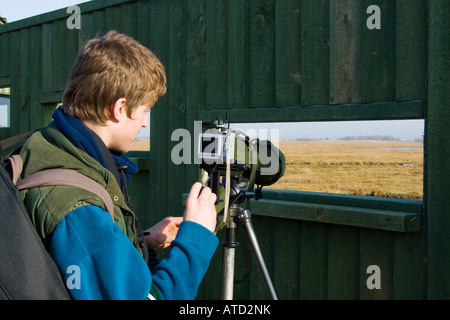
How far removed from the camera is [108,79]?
1496 millimetres

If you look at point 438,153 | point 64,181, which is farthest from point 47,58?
point 64,181

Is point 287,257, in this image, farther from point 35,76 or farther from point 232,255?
point 35,76

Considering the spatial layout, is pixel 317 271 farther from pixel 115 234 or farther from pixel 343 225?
pixel 115 234

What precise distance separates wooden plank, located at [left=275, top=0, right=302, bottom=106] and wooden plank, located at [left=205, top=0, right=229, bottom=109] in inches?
18.0

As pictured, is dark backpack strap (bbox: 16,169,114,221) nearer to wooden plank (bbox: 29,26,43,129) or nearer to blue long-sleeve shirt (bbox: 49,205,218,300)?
blue long-sleeve shirt (bbox: 49,205,218,300)

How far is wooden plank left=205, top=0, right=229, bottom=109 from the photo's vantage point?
3.62m

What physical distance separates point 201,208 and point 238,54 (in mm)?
2115

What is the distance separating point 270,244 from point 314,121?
33.6 inches

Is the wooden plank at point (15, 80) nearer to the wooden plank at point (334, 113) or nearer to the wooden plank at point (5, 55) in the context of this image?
the wooden plank at point (5, 55)

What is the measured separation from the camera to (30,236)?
119 cm

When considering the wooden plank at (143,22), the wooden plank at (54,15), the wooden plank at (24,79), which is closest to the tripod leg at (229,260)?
the wooden plank at (143,22)

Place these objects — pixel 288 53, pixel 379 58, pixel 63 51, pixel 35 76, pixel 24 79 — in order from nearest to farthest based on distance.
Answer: pixel 379 58 < pixel 288 53 < pixel 63 51 < pixel 35 76 < pixel 24 79

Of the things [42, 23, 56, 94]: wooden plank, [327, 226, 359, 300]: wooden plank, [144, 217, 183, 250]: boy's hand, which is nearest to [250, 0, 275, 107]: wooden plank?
[327, 226, 359, 300]: wooden plank

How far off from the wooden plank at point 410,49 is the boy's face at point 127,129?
166cm
